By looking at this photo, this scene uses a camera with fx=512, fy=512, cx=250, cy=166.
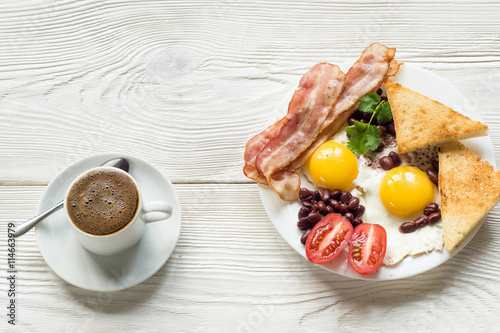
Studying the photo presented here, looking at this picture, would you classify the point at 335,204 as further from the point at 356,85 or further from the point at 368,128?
the point at 356,85

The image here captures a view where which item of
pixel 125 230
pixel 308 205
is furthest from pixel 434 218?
pixel 125 230

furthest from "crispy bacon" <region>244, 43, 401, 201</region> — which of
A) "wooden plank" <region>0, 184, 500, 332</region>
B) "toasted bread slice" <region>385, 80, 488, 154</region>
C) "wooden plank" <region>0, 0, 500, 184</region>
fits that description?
"wooden plank" <region>0, 184, 500, 332</region>

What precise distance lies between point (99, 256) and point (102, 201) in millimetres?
272

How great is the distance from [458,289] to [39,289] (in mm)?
1688

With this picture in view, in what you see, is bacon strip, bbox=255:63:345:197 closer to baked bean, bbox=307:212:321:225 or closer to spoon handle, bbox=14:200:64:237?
baked bean, bbox=307:212:321:225

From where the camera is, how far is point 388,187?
1.99 metres

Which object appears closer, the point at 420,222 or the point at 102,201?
the point at 102,201

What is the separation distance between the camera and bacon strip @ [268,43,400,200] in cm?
209

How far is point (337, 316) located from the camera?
6.72 ft

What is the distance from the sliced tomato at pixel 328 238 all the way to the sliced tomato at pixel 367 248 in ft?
0.12

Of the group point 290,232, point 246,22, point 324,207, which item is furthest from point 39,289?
point 246,22

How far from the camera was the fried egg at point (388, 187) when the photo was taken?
1.94 meters

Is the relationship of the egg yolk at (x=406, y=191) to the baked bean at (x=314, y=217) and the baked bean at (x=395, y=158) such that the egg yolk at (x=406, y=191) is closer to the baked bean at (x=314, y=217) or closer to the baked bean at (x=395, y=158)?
the baked bean at (x=395, y=158)

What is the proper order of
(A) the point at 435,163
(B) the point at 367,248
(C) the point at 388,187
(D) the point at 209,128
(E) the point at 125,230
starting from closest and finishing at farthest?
(E) the point at 125,230
(B) the point at 367,248
(C) the point at 388,187
(A) the point at 435,163
(D) the point at 209,128
